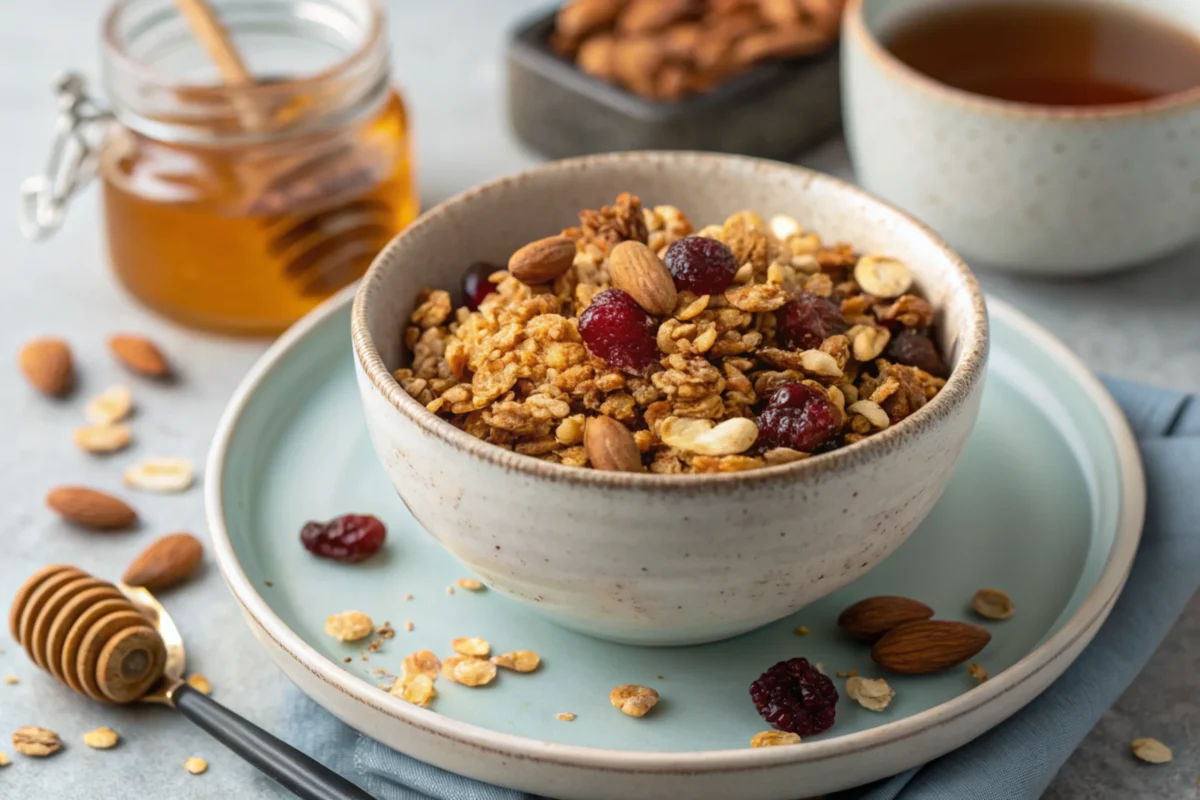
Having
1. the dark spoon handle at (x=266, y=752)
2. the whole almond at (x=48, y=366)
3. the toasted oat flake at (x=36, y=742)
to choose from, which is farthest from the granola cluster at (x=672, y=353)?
the whole almond at (x=48, y=366)

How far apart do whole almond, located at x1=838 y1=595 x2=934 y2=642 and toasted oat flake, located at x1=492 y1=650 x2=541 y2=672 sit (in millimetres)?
231

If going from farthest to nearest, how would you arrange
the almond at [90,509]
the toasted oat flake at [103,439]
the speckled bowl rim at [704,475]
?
the toasted oat flake at [103,439]
the almond at [90,509]
the speckled bowl rim at [704,475]

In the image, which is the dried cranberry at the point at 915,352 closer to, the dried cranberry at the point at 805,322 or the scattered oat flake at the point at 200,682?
the dried cranberry at the point at 805,322

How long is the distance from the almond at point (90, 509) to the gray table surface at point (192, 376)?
0.05 ft

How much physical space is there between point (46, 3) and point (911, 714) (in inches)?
71.5

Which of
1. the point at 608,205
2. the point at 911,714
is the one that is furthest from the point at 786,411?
the point at 608,205

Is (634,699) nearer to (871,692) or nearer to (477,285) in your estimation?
(871,692)

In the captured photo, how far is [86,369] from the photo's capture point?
1.43 m

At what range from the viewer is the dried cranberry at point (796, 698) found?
90cm

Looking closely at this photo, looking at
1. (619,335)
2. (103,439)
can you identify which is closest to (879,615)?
(619,335)

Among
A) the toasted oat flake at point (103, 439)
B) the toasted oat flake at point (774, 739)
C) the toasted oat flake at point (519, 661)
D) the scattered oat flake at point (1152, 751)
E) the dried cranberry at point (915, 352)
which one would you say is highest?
the dried cranberry at point (915, 352)

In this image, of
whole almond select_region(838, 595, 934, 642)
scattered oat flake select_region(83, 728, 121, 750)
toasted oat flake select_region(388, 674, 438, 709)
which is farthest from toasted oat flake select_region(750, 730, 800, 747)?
scattered oat flake select_region(83, 728, 121, 750)

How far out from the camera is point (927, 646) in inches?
36.9

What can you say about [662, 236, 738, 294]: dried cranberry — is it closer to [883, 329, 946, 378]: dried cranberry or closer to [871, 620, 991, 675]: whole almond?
[883, 329, 946, 378]: dried cranberry
